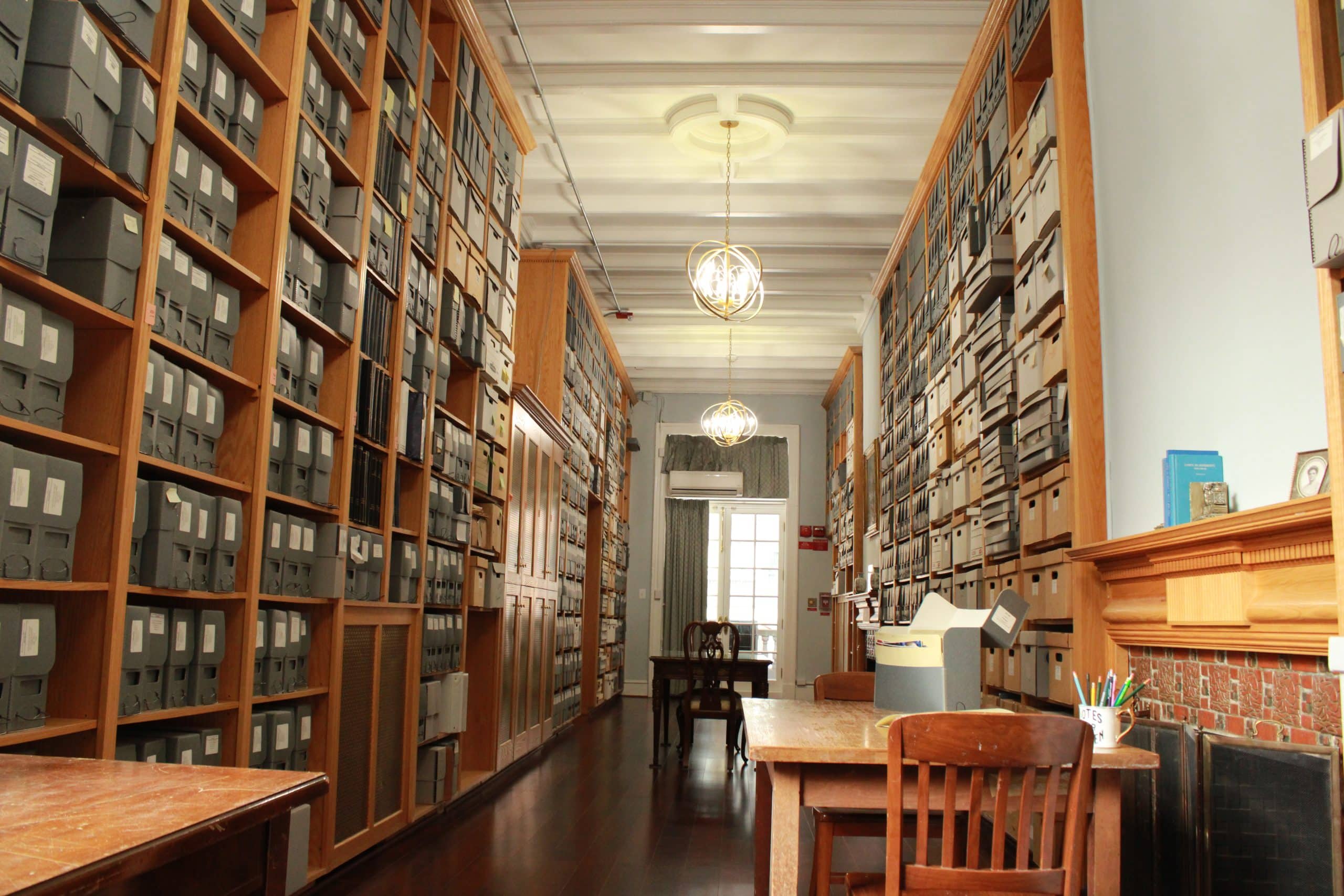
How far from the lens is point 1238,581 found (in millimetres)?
2348

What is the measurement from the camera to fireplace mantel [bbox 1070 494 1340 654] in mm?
2053

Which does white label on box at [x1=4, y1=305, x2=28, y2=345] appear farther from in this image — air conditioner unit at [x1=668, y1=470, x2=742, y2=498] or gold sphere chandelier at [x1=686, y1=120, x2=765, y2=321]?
air conditioner unit at [x1=668, y1=470, x2=742, y2=498]

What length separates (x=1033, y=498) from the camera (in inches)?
162

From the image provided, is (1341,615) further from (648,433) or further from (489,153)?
(648,433)

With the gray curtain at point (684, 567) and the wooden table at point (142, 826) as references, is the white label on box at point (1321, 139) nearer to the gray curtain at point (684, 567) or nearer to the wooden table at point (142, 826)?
the wooden table at point (142, 826)

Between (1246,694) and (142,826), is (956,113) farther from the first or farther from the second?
(142,826)

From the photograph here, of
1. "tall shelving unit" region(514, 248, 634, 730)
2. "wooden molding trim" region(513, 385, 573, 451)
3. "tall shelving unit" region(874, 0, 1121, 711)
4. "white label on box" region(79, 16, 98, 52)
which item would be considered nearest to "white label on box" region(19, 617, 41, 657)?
"white label on box" region(79, 16, 98, 52)

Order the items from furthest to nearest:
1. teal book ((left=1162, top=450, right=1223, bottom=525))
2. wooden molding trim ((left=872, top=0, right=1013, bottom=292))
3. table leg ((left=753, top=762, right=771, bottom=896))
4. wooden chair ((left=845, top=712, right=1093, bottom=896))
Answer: wooden molding trim ((left=872, top=0, right=1013, bottom=292)) < table leg ((left=753, top=762, right=771, bottom=896)) < teal book ((left=1162, top=450, right=1223, bottom=525)) < wooden chair ((left=845, top=712, right=1093, bottom=896))

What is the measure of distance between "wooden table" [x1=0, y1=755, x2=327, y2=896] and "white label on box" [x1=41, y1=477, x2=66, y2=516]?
73 cm

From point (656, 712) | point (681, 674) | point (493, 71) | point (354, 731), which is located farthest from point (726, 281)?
point (354, 731)

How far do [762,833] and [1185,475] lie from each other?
5.20 feet

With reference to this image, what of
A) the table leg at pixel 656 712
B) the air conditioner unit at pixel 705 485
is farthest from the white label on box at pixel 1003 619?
the air conditioner unit at pixel 705 485

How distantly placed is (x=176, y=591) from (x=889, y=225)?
6.44 m

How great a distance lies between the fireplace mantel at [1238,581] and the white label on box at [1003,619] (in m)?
0.47
